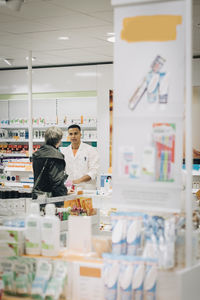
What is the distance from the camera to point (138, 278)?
117 inches

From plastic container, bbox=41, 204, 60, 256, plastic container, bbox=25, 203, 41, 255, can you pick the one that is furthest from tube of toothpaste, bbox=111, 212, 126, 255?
plastic container, bbox=25, 203, 41, 255

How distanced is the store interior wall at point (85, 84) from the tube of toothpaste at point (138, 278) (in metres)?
6.17

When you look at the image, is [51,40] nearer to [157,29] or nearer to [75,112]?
[75,112]

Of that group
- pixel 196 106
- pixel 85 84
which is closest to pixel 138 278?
pixel 196 106

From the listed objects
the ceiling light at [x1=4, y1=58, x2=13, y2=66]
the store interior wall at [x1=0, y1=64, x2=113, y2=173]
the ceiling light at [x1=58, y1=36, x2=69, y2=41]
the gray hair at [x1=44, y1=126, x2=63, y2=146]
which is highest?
the ceiling light at [x1=58, y1=36, x2=69, y2=41]

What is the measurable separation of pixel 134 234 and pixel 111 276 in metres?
0.32

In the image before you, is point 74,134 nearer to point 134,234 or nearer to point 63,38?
point 63,38

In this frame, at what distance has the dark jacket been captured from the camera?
18.0 ft

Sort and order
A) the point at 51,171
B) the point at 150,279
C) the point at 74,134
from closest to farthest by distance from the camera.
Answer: the point at 150,279
the point at 51,171
the point at 74,134

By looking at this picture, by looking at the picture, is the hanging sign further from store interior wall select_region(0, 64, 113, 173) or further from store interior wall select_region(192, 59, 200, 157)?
store interior wall select_region(0, 64, 113, 173)

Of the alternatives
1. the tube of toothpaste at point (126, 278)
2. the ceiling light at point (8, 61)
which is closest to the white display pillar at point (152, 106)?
the tube of toothpaste at point (126, 278)

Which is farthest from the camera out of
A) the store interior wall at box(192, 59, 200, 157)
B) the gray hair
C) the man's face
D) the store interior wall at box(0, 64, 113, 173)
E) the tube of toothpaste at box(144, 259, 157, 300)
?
the store interior wall at box(0, 64, 113, 173)

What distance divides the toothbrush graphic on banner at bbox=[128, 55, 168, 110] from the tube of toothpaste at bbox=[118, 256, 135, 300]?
1.02 m

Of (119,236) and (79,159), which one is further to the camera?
(79,159)
